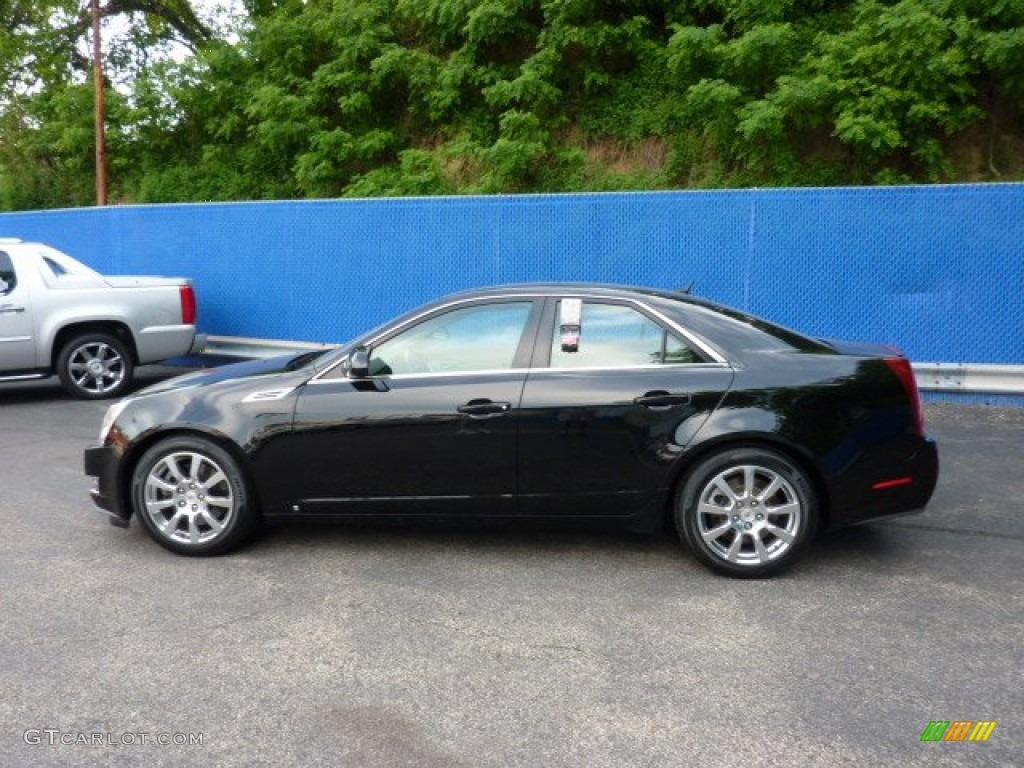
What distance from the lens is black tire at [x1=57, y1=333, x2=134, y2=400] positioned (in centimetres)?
1048

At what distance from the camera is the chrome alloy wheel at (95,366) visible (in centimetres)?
1053

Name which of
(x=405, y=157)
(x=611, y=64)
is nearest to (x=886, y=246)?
(x=611, y=64)

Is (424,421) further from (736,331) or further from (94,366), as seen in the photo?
(94,366)

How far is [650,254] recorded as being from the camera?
394 inches

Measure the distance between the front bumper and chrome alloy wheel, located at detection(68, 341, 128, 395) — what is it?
5.61 metres

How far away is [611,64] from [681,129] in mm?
2205

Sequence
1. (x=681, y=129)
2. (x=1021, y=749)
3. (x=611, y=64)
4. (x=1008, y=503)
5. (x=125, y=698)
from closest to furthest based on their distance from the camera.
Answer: (x=1021, y=749)
(x=125, y=698)
(x=1008, y=503)
(x=681, y=129)
(x=611, y=64)

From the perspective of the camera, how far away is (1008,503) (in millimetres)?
6086

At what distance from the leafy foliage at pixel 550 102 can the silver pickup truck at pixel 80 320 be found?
21.4 ft

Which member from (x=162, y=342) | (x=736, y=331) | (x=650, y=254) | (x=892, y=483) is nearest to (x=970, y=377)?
(x=650, y=254)

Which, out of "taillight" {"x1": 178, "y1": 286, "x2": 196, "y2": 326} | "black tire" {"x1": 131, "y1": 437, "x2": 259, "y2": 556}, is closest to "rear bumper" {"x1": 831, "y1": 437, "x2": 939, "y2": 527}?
"black tire" {"x1": 131, "y1": 437, "x2": 259, "y2": 556}

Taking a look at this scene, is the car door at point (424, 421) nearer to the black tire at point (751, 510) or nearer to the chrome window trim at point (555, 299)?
the chrome window trim at point (555, 299)

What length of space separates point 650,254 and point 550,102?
7.25 meters

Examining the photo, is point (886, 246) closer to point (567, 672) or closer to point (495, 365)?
point (495, 365)
